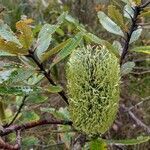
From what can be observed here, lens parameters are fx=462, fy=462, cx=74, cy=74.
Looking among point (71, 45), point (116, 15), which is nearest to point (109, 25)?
point (116, 15)

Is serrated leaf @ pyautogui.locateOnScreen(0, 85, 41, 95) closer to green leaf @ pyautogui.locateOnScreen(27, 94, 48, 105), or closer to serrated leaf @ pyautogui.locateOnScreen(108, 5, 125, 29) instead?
green leaf @ pyautogui.locateOnScreen(27, 94, 48, 105)

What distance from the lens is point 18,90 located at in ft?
3.31

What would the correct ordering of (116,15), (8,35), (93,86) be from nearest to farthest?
(93,86) → (8,35) → (116,15)

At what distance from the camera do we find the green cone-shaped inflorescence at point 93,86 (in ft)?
2.87

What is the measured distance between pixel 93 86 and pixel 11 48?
19 cm

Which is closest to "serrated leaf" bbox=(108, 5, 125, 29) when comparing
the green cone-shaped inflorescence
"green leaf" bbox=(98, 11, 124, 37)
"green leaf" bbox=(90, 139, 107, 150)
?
"green leaf" bbox=(98, 11, 124, 37)

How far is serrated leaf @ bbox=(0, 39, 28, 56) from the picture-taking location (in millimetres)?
936

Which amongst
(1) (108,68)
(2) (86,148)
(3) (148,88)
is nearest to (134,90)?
(3) (148,88)

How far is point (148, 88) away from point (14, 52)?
2561 mm

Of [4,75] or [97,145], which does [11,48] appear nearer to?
[4,75]

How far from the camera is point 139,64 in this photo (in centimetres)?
375

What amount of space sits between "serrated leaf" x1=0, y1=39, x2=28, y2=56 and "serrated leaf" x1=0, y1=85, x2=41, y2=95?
0.27 ft

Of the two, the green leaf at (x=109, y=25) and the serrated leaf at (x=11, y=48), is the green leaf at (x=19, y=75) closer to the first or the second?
the serrated leaf at (x=11, y=48)

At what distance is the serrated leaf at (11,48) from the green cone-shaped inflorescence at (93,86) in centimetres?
11
